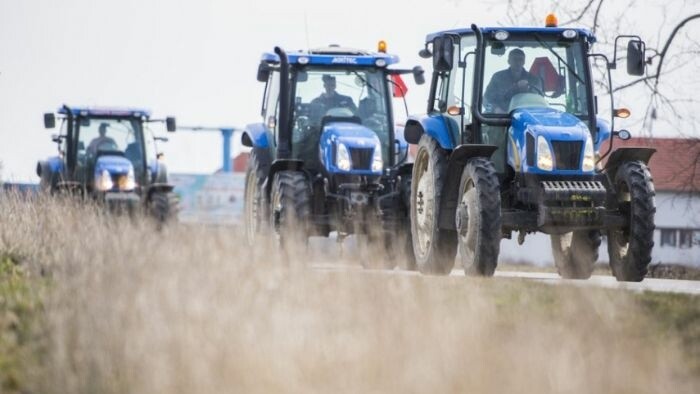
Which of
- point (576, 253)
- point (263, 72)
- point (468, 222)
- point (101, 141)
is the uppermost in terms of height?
point (263, 72)

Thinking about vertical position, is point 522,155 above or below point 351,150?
above

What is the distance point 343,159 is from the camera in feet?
63.1

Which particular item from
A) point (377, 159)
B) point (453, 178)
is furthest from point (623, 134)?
point (377, 159)

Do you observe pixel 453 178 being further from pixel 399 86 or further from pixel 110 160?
pixel 110 160

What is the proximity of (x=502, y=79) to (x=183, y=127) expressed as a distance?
153 feet

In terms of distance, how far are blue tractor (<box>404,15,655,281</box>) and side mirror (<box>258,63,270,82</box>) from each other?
3359mm

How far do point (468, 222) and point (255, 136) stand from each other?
17.5ft

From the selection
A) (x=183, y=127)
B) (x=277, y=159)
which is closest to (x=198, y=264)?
(x=277, y=159)

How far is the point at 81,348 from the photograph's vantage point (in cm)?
974

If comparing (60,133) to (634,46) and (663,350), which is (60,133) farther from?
(663,350)

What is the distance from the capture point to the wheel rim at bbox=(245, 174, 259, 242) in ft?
66.5

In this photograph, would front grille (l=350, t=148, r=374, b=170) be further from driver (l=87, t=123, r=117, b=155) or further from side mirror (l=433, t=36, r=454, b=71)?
driver (l=87, t=123, r=117, b=155)

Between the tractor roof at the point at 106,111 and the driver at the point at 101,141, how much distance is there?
24 cm

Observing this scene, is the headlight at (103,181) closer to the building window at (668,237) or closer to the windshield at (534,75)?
the windshield at (534,75)
